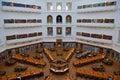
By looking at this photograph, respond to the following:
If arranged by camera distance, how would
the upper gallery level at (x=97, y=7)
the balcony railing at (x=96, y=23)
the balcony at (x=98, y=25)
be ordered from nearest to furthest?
1. the upper gallery level at (x=97, y=7)
2. the balcony at (x=98, y=25)
3. the balcony railing at (x=96, y=23)

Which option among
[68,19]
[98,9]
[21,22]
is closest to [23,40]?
[21,22]

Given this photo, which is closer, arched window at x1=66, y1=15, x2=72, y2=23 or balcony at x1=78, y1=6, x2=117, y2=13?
balcony at x1=78, y1=6, x2=117, y2=13

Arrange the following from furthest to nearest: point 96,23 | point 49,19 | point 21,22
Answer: point 49,19, point 96,23, point 21,22

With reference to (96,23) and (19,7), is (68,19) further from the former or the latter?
(19,7)

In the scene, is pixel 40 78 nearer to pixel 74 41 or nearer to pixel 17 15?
pixel 17 15

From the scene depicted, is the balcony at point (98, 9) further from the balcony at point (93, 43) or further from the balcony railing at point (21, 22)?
the balcony railing at point (21, 22)

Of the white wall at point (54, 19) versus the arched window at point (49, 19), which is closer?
the white wall at point (54, 19)

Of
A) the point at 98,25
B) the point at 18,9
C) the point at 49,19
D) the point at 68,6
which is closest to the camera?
the point at 18,9

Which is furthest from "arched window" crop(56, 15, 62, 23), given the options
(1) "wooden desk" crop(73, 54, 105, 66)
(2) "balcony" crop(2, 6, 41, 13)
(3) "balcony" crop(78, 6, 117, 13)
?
(1) "wooden desk" crop(73, 54, 105, 66)

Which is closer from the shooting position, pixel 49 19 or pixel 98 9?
pixel 98 9

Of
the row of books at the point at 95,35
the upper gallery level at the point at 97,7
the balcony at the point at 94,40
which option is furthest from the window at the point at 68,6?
the balcony at the point at 94,40

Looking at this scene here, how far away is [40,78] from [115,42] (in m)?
17.0

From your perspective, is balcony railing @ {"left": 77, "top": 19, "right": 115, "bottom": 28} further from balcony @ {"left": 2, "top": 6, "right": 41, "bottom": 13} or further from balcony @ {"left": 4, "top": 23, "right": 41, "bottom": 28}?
balcony @ {"left": 2, "top": 6, "right": 41, "bottom": 13}

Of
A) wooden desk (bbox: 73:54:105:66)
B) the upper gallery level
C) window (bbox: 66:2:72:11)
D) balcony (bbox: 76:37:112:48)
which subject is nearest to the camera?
wooden desk (bbox: 73:54:105:66)
